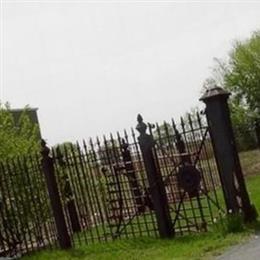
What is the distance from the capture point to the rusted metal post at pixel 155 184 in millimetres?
12430

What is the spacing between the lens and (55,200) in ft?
45.9

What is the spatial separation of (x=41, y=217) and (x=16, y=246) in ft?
2.83

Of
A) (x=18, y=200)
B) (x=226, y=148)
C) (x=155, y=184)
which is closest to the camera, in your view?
(x=226, y=148)

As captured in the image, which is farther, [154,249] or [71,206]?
[71,206]

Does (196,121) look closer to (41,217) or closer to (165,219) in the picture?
(165,219)

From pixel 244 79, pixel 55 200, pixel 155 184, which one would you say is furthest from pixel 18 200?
pixel 244 79

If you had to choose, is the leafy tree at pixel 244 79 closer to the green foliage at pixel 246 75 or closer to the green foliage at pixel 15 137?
the green foliage at pixel 246 75

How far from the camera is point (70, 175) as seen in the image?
46.6 feet

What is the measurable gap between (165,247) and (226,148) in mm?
2010

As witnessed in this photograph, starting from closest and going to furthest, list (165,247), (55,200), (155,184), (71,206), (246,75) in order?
(165,247) → (155,184) → (55,200) → (71,206) → (246,75)

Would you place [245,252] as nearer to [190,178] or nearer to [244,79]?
[190,178]

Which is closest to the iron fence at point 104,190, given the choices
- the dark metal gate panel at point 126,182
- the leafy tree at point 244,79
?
the dark metal gate panel at point 126,182

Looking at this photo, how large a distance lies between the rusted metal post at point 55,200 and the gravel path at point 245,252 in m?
4.65

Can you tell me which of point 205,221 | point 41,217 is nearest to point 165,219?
point 205,221
